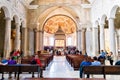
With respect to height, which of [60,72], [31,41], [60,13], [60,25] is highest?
[60,13]

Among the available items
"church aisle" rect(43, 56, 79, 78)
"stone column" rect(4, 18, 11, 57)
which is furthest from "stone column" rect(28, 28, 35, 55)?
"church aisle" rect(43, 56, 79, 78)

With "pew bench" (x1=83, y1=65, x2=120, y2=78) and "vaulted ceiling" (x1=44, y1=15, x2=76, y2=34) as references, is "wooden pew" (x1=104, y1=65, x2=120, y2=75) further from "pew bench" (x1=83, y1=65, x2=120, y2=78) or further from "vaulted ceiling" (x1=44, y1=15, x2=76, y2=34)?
"vaulted ceiling" (x1=44, y1=15, x2=76, y2=34)

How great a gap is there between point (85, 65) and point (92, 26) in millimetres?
17284

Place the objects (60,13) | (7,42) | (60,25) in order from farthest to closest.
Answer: (60,25) < (60,13) < (7,42)

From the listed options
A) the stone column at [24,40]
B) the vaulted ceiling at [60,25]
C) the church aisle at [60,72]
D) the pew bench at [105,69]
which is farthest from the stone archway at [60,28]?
the pew bench at [105,69]

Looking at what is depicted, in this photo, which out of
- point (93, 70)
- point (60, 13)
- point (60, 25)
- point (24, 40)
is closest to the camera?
point (93, 70)

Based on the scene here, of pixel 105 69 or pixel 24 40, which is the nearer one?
pixel 105 69

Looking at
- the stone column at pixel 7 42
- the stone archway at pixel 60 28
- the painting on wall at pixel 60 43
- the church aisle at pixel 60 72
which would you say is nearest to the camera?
the church aisle at pixel 60 72

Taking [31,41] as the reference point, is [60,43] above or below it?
below

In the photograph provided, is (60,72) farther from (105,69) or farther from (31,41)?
(31,41)

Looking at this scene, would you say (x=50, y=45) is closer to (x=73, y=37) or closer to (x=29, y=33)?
(x=73, y=37)

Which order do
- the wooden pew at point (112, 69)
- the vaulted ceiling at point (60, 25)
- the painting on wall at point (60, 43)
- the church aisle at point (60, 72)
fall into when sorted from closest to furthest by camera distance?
the wooden pew at point (112, 69), the church aisle at point (60, 72), the vaulted ceiling at point (60, 25), the painting on wall at point (60, 43)

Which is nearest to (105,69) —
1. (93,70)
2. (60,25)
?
(93,70)

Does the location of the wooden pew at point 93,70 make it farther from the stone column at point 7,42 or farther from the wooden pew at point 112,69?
the stone column at point 7,42
